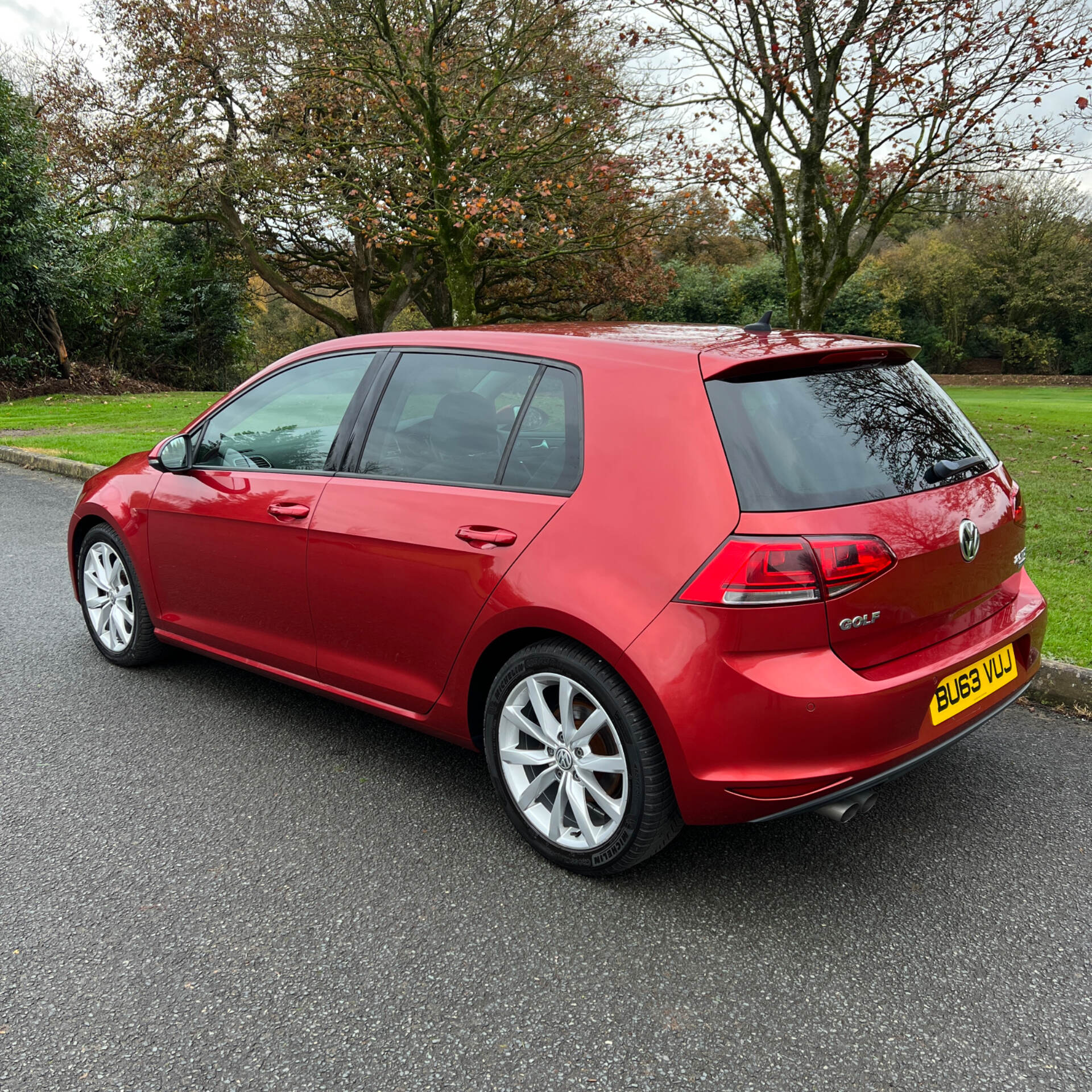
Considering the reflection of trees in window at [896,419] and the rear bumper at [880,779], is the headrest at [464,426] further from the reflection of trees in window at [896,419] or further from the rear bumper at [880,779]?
the rear bumper at [880,779]

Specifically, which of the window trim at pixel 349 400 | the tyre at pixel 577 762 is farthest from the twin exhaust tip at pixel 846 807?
the window trim at pixel 349 400

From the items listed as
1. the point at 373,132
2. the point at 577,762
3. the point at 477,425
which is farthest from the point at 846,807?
the point at 373,132

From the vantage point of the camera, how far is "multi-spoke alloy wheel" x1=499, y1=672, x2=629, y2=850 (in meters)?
2.80

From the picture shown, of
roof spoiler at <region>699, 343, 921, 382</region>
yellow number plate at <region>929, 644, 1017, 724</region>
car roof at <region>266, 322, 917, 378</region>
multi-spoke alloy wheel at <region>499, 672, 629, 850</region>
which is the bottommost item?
multi-spoke alloy wheel at <region>499, 672, 629, 850</region>

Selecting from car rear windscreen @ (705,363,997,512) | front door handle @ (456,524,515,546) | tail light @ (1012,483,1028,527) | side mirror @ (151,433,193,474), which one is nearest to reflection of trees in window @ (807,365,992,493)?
car rear windscreen @ (705,363,997,512)

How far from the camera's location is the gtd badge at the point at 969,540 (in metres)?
2.79

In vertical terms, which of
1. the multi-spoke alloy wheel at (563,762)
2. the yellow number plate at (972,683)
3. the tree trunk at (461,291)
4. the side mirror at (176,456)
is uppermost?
the tree trunk at (461,291)

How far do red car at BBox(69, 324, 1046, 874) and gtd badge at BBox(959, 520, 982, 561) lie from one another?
0.04ft

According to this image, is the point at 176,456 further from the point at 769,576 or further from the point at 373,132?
the point at 373,132

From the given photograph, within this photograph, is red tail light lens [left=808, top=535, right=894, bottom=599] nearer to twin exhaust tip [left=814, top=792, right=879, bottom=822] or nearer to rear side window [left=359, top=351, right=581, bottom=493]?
twin exhaust tip [left=814, top=792, right=879, bottom=822]

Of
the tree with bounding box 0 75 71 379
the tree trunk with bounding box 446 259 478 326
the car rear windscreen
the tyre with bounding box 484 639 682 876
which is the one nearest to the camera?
the car rear windscreen

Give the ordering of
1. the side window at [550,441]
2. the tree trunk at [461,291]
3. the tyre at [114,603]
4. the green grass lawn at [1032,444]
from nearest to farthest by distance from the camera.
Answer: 1. the side window at [550,441]
2. the tyre at [114,603]
3. the green grass lawn at [1032,444]
4. the tree trunk at [461,291]

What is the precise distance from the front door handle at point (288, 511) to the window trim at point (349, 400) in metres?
0.14

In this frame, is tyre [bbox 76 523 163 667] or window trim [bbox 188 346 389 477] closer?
window trim [bbox 188 346 389 477]
